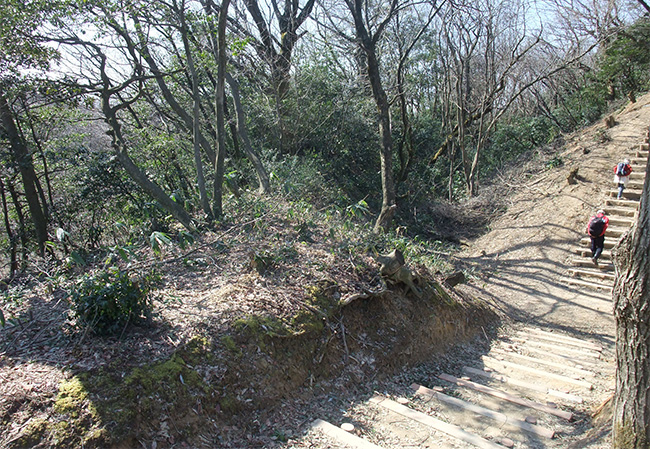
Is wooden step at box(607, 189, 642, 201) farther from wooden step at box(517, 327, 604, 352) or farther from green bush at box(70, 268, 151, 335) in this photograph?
green bush at box(70, 268, 151, 335)

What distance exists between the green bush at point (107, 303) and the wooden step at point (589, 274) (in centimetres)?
999

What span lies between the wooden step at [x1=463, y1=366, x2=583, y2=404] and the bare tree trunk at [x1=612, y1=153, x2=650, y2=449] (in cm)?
144

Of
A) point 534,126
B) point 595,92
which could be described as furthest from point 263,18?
point 595,92

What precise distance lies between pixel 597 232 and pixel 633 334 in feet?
26.9

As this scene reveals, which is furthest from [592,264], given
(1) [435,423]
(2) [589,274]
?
(1) [435,423]

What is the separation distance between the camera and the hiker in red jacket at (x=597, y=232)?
9852 mm

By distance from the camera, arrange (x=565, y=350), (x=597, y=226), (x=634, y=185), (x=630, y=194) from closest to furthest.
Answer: (x=565, y=350)
(x=597, y=226)
(x=630, y=194)
(x=634, y=185)

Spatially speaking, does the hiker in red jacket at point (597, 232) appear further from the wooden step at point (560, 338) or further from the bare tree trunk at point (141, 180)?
the bare tree trunk at point (141, 180)

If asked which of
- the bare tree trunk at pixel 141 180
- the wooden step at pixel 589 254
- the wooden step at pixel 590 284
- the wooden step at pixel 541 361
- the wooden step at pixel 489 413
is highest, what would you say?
the bare tree trunk at pixel 141 180

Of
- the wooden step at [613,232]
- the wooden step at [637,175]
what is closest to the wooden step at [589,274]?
the wooden step at [613,232]

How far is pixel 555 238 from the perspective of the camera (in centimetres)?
1180

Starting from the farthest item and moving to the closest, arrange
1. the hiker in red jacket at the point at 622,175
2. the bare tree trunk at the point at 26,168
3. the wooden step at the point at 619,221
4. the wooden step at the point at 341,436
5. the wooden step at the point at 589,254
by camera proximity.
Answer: the hiker in red jacket at the point at 622,175 → the wooden step at the point at 619,221 → the wooden step at the point at 589,254 → the bare tree trunk at the point at 26,168 → the wooden step at the point at 341,436

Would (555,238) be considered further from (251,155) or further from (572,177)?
(251,155)

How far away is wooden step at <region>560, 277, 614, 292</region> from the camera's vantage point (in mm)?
9477
